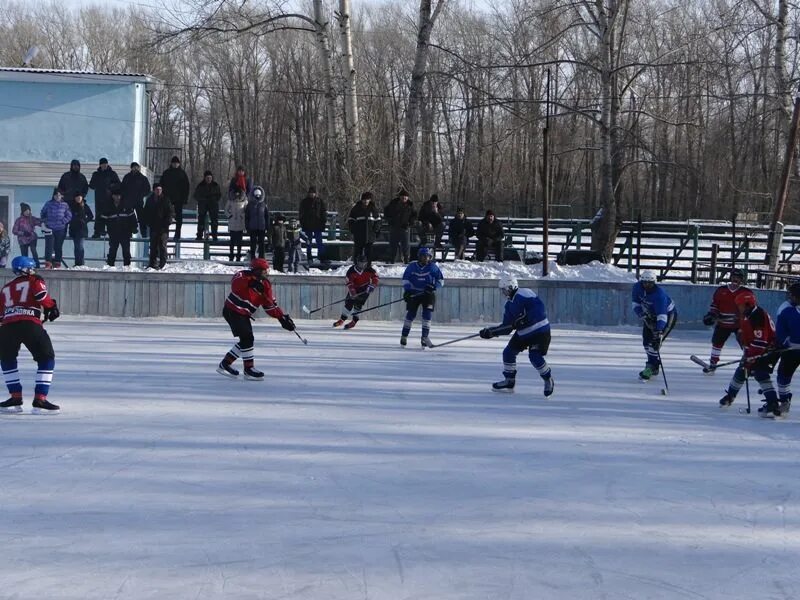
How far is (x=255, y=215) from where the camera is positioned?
65.5 ft

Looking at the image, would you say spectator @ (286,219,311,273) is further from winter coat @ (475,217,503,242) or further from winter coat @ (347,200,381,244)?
winter coat @ (475,217,503,242)

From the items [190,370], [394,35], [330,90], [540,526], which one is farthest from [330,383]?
[394,35]

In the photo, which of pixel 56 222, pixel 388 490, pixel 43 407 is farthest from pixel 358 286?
pixel 388 490

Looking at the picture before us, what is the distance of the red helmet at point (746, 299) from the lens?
11719 millimetres

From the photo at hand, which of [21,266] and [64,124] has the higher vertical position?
[64,124]

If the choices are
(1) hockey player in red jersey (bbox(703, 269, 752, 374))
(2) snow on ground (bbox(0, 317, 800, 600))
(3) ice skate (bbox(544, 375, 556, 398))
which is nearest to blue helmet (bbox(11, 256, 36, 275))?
(2) snow on ground (bbox(0, 317, 800, 600))

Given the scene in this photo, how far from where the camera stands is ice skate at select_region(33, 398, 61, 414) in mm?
9578

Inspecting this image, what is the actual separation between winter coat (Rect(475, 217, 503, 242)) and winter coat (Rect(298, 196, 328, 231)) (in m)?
3.11

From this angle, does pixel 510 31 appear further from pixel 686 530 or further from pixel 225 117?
pixel 686 530

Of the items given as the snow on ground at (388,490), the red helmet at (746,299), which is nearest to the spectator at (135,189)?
the snow on ground at (388,490)

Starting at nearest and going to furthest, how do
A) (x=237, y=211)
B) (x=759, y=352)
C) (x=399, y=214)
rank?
(x=759, y=352) → (x=399, y=214) → (x=237, y=211)

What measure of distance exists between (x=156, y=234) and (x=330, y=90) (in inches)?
223

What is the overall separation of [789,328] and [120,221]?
508 inches

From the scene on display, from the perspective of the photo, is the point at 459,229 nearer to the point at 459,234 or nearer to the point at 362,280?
the point at 459,234
